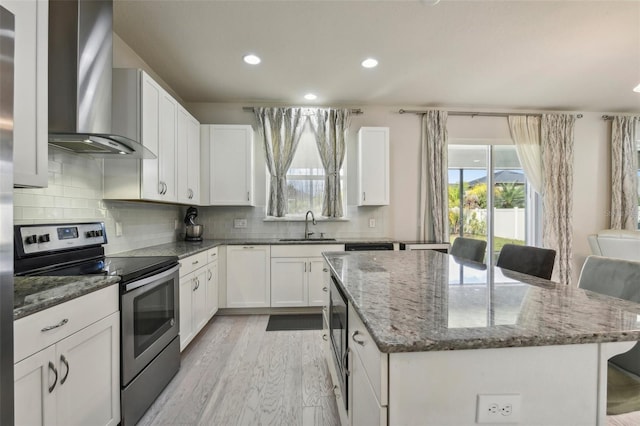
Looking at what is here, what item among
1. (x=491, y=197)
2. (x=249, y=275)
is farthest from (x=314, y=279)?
(x=491, y=197)

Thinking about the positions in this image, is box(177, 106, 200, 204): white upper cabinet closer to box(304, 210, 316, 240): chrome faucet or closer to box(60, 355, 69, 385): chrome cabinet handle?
box(304, 210, 316, 240): chrome faucet

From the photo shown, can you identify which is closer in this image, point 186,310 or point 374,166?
point 186,310

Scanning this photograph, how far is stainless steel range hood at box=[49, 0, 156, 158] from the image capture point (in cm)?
148

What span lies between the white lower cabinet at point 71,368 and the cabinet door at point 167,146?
1.31 metres

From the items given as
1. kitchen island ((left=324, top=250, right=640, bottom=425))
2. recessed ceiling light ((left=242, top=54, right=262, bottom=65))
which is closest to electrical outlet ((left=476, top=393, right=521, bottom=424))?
kitchen island ((left=324, top=250, right=640, bottom=425))

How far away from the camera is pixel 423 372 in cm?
66

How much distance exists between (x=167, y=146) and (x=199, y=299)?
58.3 inches

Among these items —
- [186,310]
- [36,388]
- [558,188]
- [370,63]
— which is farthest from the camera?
[558,188]

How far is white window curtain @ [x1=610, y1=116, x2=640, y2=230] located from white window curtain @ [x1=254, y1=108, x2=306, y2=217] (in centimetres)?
472

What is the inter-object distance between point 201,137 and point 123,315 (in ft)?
8.36

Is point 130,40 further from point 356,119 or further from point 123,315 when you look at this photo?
point 356,119

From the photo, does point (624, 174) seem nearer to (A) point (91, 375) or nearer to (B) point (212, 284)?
(B) point (212, 284)

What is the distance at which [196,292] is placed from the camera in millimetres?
2549

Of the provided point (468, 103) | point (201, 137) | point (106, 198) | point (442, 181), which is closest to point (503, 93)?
point (468, 103)
